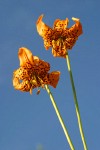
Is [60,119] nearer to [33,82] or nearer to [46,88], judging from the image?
[46,88]

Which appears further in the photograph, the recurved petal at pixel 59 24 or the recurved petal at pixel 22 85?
the recurved petal at pixel 59 24

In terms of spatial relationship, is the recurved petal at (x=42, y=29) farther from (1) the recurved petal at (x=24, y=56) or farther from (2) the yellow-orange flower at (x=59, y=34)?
(1) the recurved petal at (x=24, y=56)

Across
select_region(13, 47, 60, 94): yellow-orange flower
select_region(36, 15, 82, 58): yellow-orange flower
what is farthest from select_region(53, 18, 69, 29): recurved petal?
select_region(13, 47, 60, 94): yellow-orange flower

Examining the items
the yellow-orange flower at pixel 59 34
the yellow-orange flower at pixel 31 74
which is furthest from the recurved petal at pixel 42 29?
the yellow-orange flower at pixel 31 74

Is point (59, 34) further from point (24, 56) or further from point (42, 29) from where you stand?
point (24, 56)

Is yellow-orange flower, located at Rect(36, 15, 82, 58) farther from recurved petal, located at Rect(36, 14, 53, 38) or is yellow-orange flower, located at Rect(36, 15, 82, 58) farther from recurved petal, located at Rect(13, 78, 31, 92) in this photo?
recurved petal, located at Rect(13, 78, 31, 92)

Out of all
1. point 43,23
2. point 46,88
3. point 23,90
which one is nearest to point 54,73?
point 46,88

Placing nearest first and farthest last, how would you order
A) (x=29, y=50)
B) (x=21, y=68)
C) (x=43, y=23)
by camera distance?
1. (x=29, y=50)
2. (x=21, y=68)
3. (x=43, y=23)

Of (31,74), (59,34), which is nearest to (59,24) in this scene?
(59,34)
